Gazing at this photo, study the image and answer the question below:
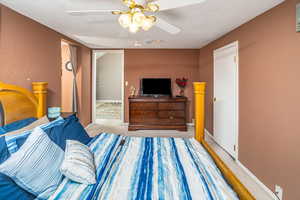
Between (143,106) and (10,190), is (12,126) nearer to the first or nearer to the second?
(10,190)

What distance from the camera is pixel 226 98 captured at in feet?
11.2

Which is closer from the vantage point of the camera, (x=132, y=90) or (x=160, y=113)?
(x=160, y=113)

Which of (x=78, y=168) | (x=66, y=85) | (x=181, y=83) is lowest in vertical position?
(x=78, y=168)

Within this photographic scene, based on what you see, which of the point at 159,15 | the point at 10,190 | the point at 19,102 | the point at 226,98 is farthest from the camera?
the point at 226,98

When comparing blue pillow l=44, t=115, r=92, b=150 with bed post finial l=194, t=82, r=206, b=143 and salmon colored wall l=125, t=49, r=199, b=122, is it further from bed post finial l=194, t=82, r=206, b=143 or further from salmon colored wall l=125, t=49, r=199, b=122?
salmon colored wall l=125, t=49, r=199, b=122

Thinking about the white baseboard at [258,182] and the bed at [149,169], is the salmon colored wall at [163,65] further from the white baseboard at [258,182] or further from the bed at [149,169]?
the bed at [149,169]

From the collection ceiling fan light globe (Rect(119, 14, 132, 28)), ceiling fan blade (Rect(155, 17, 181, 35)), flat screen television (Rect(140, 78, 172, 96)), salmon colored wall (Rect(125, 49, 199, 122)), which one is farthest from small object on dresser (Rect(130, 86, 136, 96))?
ceiling fan light globe (Rect(119, 14, 132, 28))

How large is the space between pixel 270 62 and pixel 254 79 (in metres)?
0.39

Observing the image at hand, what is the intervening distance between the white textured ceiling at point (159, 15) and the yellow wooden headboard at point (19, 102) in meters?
1.04

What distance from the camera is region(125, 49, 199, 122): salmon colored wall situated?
5250mm

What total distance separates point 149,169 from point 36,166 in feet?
2.76

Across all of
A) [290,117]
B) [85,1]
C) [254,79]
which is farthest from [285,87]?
[85,1]

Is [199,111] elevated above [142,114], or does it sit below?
above

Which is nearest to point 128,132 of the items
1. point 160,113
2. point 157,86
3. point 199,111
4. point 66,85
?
point 160,113
